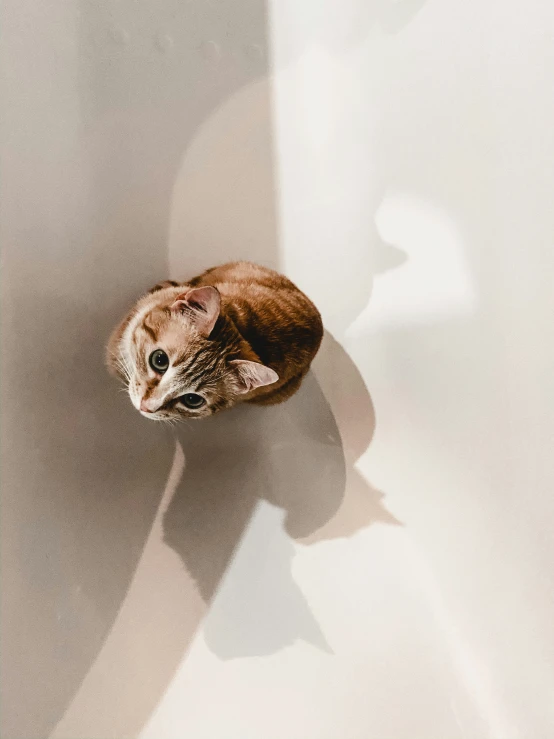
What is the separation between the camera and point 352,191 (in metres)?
1.30

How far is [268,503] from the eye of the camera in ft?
4.00

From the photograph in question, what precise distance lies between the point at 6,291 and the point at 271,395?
1.64 ft

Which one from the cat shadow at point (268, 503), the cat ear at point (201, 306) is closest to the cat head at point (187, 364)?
the cat ear at point (201, 306)

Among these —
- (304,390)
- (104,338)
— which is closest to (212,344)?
(104,338)

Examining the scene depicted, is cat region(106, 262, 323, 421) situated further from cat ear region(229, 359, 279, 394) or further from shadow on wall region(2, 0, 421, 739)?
shadow on wall region(2, 0, 421, 739)

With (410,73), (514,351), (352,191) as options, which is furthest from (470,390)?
(410,73)

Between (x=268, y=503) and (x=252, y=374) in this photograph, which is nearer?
(x=252, y=374)

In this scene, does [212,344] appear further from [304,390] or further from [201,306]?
[304,390]

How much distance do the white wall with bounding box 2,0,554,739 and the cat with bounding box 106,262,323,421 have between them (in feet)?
0.60

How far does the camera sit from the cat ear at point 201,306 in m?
0.76

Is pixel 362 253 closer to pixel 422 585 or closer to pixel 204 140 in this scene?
pixel 204 140

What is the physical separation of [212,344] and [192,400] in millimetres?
110

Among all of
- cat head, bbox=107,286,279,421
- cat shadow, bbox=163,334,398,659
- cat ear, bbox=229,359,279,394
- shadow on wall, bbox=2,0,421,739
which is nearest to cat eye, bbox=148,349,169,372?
cat head, bbox=107,286,279,421

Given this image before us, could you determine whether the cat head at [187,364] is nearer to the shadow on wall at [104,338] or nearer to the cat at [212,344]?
the cat at [212,344]
